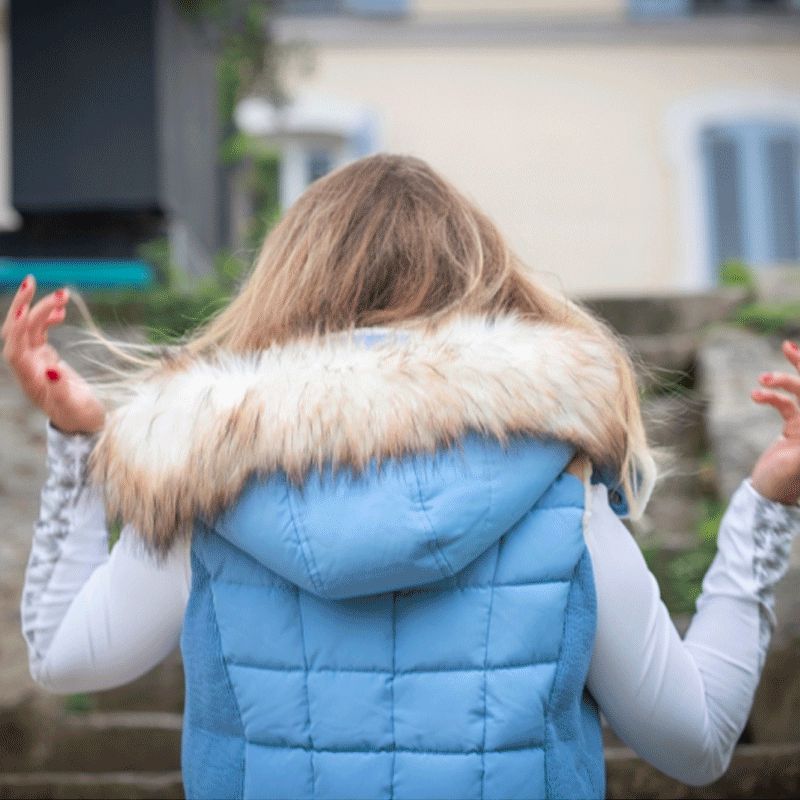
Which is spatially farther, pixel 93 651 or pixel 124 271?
pixel 124 271

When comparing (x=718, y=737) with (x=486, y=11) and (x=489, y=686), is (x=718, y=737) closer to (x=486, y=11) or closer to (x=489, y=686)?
(x=489, y=686)

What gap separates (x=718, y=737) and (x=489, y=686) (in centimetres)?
37

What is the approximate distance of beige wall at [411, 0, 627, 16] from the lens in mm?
10922

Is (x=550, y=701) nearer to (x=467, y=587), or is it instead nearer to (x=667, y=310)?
(x=467, y=587)

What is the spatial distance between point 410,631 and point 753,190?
10269 millimetres

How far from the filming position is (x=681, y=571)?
301 cm

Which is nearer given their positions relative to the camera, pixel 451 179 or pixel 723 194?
pixel 451 179

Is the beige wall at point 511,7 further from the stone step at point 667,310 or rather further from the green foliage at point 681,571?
the green foliage at point 681,571

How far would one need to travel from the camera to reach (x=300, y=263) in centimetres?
164

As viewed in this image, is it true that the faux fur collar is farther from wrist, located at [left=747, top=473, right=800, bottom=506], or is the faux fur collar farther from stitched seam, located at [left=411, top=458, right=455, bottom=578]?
wrist, located at [left=747, top=473, right=800, bottom=506]

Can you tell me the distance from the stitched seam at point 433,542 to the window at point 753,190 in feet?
32.5

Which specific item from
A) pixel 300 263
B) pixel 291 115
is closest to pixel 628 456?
pixel 300 263

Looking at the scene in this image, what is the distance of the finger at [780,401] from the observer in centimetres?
162

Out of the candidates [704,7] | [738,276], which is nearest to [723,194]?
[704,7]
